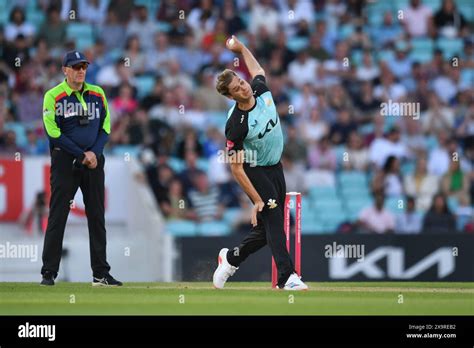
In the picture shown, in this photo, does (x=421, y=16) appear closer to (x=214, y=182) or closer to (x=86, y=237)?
(x=214, y=182)

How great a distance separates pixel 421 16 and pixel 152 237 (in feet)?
22.5

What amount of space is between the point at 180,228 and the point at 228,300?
7.11 meters

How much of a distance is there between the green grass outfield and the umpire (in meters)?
0.46

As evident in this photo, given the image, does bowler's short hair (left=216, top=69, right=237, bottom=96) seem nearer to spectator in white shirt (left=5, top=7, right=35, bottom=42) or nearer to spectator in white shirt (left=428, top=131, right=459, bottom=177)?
spectator in white shirt (left=428, top=131, right=459, bottom=177)

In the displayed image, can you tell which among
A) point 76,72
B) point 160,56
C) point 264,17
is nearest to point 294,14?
point 264,17

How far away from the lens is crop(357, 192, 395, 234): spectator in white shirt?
18688mm

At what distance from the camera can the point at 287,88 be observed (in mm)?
21078

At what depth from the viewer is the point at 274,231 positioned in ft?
39.9

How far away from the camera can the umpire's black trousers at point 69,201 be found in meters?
12.7

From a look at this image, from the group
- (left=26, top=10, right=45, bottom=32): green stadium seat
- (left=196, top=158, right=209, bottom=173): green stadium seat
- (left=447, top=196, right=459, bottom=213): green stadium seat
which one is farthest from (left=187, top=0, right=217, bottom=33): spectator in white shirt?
(left=447, top=196, right=459, bottom=213): green stadium seat

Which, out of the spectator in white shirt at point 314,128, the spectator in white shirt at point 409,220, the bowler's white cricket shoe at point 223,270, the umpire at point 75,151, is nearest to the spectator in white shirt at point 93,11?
the spectator in white shirt at point 314,128

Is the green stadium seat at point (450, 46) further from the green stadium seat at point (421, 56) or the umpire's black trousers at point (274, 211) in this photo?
the umpire's black trousers at point (274, 211)

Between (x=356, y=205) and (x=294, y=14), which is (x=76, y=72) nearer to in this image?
(x=356, y=205)

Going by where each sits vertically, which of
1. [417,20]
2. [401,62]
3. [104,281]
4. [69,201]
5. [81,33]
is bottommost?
[104,281]
